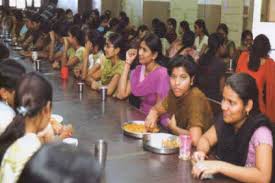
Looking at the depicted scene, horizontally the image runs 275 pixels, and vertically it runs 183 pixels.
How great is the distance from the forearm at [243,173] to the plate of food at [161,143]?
40 centimetres

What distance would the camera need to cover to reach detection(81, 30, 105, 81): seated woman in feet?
15.8

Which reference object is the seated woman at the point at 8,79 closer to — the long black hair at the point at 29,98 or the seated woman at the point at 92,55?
the long black hair at the point at 29,98

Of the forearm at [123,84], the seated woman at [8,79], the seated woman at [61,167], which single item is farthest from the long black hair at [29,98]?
the forearm at [123,84]

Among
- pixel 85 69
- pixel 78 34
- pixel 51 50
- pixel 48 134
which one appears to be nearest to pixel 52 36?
pixel 51 50

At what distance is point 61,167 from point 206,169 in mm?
1164

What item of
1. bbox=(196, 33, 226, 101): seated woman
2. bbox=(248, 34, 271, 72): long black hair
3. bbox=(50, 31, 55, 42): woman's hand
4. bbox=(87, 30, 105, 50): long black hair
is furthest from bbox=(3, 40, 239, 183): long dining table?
bbox=(50, 31, 55, 42): woman's hand

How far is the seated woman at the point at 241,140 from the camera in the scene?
81.5 inches

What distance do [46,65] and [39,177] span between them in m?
4.77

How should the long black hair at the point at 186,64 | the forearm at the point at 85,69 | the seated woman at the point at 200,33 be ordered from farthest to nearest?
the seated woman at the point at 200,33 → the forearm at the point at 85,69 → the long black hair at the point at 186,64

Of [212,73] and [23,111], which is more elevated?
[23,111]

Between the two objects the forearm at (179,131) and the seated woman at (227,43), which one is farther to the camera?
the seated woman at (227,43)

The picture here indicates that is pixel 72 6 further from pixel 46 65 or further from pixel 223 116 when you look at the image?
pixel 223 116

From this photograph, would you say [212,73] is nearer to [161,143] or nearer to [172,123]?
[172,123]

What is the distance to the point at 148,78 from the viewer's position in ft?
12.1
